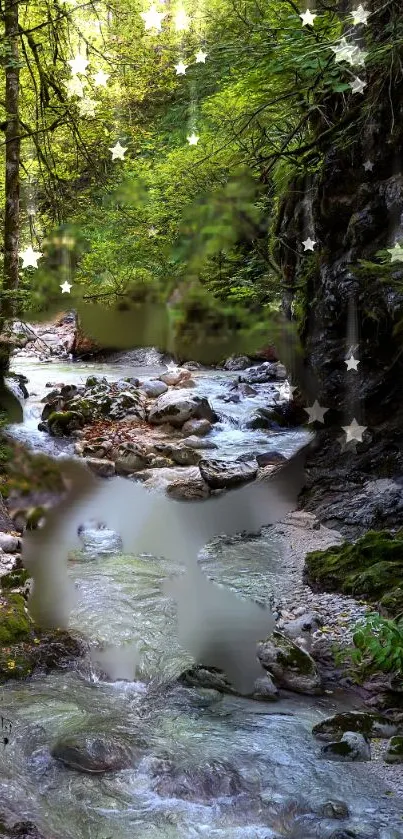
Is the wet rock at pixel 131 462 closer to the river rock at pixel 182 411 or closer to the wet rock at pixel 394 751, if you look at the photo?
the river rock at pixel 182 411

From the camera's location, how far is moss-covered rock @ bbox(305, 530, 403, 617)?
4.45 meters

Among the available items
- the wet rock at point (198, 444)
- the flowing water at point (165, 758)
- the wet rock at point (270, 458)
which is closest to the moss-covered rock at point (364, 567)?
the flowing water at point (165, 758)

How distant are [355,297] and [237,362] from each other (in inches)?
229

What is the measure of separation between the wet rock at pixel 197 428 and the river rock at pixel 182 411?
138 mm

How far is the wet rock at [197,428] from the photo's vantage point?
29.0 feet

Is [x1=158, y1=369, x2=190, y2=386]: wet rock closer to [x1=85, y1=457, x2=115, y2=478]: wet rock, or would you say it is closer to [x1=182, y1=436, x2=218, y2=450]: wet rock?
[x1=182, y1=436, x2=218, y2=450]: wet rock

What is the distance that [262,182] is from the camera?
822 cm

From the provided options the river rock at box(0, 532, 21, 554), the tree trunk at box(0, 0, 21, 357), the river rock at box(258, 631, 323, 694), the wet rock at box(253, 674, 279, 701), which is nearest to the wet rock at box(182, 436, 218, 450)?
the tree trunk at box(0, 0, 21, 357)

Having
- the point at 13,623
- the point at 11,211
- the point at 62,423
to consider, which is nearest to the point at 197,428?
the point at 62,423

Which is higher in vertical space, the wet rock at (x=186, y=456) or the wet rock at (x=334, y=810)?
the wet rock at (x=186, y=456)

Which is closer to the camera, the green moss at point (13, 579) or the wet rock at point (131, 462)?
the green moss at point (13, 579)

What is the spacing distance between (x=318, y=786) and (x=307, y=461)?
14.9ft

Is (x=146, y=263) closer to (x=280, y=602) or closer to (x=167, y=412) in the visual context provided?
(x=167, y=412)

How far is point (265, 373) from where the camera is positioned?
440 inches
